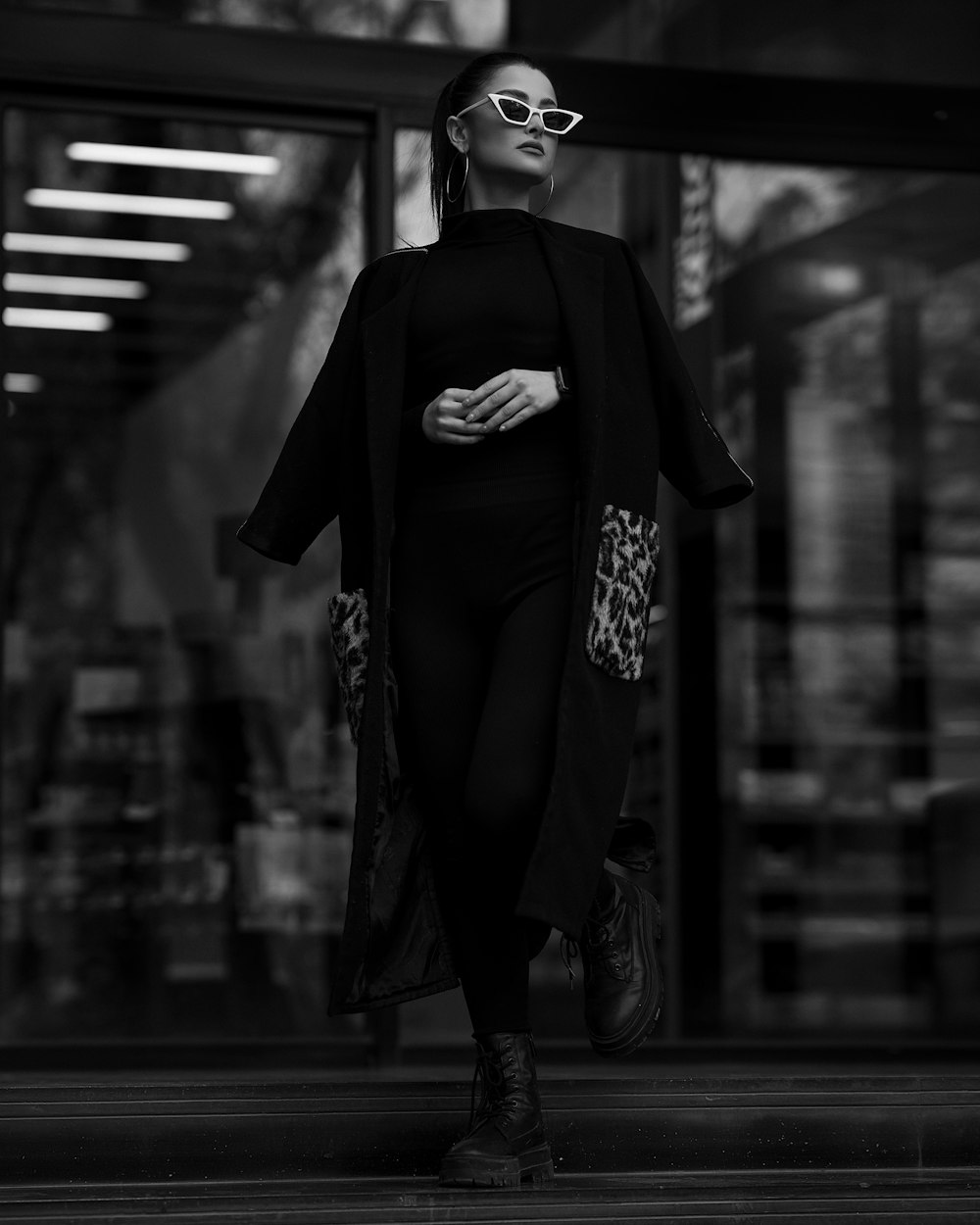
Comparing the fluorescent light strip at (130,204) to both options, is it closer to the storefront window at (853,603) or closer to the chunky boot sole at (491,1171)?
the storefront window at (853,603)

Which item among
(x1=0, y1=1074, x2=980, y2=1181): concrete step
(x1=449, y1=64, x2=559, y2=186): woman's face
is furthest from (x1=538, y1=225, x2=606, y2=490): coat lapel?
(x1=0, y1=1074, x2=980, y2=1181): concrete step

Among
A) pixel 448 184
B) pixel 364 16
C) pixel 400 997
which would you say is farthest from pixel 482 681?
pixel 364 16

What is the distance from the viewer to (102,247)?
7.08 meters

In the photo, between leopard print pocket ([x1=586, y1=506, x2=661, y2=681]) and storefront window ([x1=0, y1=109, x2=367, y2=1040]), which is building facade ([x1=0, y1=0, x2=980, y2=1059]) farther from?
leopard print pocket ([x1=586, y1=506, x2=661, y2=681])

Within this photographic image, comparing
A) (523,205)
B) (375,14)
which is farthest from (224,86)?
(523,205)

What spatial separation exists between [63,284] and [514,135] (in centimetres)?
456

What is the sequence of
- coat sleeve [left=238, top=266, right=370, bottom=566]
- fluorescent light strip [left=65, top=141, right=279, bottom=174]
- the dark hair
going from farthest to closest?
fluorescent light strip [left=65, top=141, right=279, bottom=174] → coat sleeve [left=238, top=266, right=370, bottom=566] → the dark hair

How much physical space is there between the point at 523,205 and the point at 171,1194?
1.78 metres

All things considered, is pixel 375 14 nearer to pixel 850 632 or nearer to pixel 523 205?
pixel 523 205

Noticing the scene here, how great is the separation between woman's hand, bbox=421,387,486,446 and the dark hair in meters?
0.46

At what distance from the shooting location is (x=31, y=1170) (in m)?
3.18

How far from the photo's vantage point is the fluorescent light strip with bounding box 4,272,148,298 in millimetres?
7055

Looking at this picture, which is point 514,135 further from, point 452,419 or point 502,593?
point 502,593

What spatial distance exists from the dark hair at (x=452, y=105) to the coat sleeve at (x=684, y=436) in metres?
0.37
